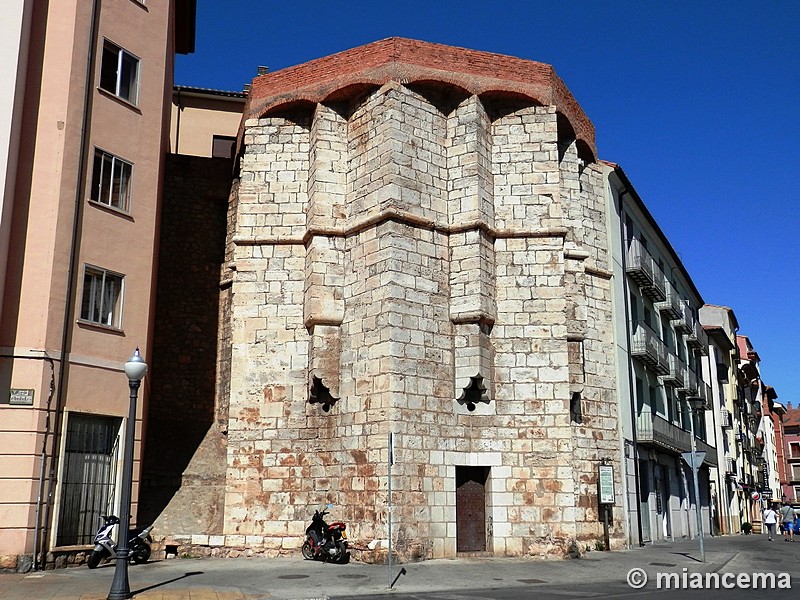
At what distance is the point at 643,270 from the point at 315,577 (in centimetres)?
1683

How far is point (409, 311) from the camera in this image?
17406 mm

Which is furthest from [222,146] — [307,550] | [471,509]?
[471,509]

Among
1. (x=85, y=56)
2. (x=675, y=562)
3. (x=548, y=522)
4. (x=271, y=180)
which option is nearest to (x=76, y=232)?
(x=85, y=56)

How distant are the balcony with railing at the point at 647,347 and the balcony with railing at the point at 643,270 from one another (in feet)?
4.34

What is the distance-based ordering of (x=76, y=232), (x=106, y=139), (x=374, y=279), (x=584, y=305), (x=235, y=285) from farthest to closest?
1. (x=584, y=305)
2. (x=235, y=285)
3. (x=374, y=279)
4. (x=106, y=139)
5. (x=76, y=232)

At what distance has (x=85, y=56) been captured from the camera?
16234 millimetres

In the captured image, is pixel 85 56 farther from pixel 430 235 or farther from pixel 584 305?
pixel 584 305

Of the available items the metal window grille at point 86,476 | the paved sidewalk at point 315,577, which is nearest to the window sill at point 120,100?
the metal window grille at point 86,476

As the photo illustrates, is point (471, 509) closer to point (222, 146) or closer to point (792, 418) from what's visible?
point (222, 146)

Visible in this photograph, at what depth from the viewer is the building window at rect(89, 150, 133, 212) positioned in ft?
53.7

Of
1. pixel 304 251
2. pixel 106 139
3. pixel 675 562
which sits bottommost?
pixel 675 562

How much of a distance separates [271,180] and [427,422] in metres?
7.35

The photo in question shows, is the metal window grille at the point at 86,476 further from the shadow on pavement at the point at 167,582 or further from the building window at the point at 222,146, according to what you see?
the building window at the point at 222,146

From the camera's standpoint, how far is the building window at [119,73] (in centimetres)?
1698
